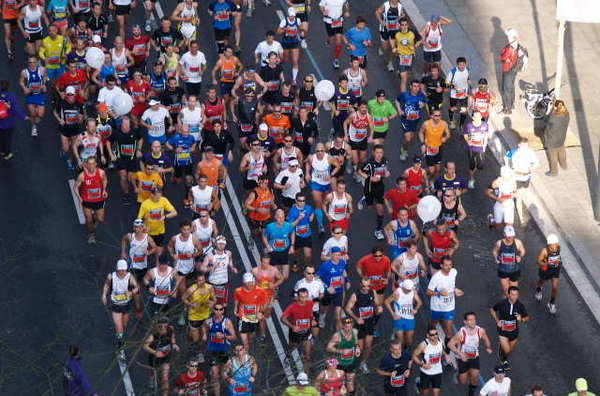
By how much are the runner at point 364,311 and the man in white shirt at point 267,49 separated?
822cm

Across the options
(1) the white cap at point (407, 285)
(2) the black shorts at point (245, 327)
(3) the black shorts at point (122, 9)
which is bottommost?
(3) the black shorts at point (122, 9)

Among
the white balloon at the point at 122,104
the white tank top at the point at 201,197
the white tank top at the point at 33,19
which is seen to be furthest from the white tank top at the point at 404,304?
the white tank top at the point at 33,19

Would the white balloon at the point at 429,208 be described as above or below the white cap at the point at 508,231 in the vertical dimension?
above

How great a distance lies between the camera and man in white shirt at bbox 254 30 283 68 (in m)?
31.7

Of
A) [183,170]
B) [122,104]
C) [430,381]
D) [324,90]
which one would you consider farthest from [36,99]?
[430,381]

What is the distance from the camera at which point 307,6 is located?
34.2 m

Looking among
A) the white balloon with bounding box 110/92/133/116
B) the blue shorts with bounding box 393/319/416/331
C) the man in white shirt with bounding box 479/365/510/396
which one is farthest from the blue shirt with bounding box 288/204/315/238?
the man in white shirt with bounding box 479/365/510/396

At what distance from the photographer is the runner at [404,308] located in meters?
24.9

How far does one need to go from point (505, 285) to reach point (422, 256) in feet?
6.10

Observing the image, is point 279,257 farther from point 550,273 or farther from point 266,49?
point 266,49

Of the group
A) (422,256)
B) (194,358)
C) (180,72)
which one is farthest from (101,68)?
(194,358)

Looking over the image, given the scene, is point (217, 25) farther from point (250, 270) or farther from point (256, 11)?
point (250, 270)

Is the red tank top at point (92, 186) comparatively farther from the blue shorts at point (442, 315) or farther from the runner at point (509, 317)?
the runner at point (509, 317)

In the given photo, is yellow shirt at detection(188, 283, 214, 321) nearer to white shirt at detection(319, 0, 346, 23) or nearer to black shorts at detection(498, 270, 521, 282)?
black shorts at detection(498, 270, 521, 282)
